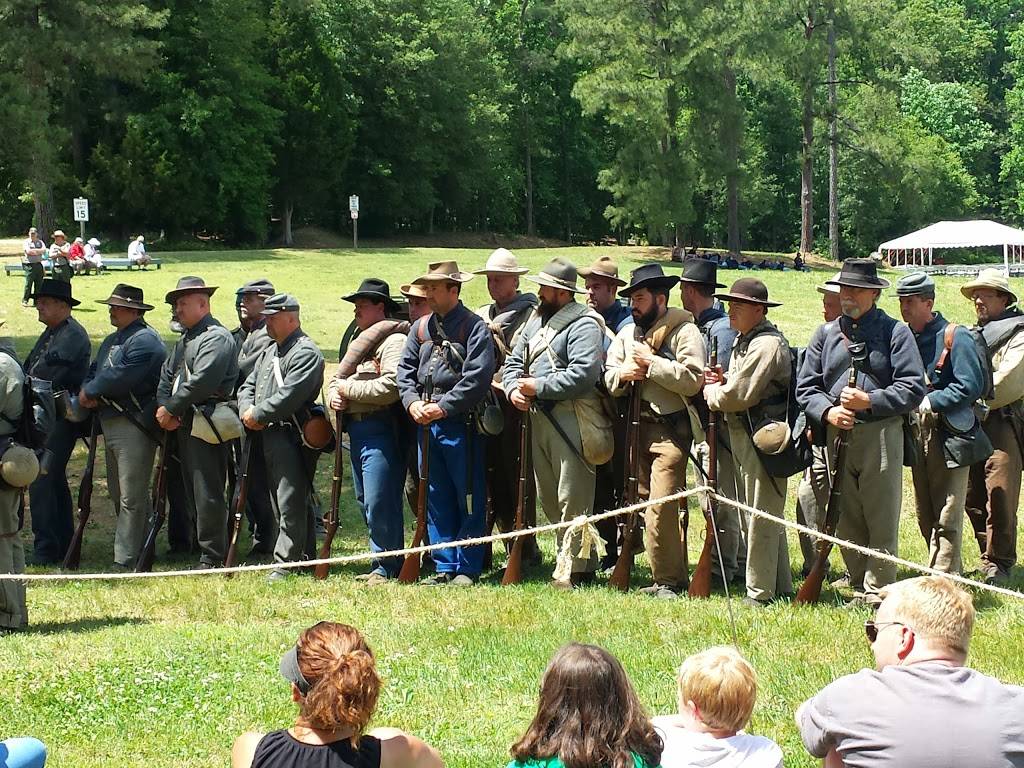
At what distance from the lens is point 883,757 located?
4297mm

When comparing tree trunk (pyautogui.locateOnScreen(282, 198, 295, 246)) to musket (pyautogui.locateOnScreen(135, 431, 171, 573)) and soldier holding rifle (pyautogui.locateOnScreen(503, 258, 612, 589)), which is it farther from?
soldier holding rifle (pyautogui.locateOnScreen(503, 258, 612, 589))

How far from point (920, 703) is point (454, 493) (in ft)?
20.7

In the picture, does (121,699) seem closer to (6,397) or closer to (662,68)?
(6,397)

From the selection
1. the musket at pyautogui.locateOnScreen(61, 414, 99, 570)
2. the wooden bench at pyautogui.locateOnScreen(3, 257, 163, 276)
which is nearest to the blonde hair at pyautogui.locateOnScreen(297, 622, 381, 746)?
the musket at pyautogui.locateOnScreen(61, 414, 99, 570)

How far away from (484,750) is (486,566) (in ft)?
14.1

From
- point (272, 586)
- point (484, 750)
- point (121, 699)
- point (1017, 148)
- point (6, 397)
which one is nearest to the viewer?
point (484, 750)

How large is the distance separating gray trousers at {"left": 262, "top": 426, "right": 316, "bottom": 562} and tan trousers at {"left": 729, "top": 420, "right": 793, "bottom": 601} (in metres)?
3.56

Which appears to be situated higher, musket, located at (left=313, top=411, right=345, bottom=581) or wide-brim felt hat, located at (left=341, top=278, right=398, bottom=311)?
wide-brim felt hat, located at (left=341, top=278, right=398, bottom=311)

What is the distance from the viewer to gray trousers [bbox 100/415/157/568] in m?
11.1

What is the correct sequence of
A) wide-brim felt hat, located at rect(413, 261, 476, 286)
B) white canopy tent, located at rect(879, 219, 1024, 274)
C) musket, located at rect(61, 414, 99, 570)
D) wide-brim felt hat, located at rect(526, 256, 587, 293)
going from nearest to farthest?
wide-brim felt hat, located at rect(526, 256, 587, 293), wide-brim felt hat, located at rect(413, 261, 476, 286), musket, located at rect(61, 414, 99, 570), white canopy tent, located at rect(879, 219, 1024, 274)

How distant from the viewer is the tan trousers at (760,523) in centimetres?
912

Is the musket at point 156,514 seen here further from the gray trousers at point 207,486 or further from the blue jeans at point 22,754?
the blue jeans at point 22,754

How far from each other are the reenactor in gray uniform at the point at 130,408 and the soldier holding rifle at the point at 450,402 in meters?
2.37

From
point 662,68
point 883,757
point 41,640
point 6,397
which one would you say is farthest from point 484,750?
point 662,68
